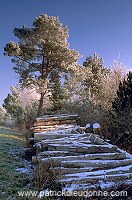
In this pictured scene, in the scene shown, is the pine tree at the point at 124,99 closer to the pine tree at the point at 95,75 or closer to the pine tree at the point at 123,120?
the pine tree at the point at 123,120

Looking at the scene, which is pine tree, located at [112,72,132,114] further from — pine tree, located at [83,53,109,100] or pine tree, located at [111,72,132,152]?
pine tree, located at [83,53,109,100]

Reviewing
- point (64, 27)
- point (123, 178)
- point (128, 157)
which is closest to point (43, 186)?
point (123, 178)

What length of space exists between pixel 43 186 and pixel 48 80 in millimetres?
17629

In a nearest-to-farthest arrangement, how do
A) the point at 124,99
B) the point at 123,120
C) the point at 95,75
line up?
the point at 123,120
the point at 124,99
the point at 95,75

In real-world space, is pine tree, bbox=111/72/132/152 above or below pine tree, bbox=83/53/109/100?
below

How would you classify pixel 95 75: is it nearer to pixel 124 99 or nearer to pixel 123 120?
pixel 124 99

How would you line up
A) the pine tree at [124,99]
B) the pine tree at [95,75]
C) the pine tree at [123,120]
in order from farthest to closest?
the pine tree at [95,75] → the pine tree at [124,99] → the pine tree at [123,120]

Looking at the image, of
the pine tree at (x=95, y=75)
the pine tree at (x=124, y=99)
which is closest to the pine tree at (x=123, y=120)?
the pine tree at (x=124, y=99)

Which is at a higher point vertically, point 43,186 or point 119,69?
point 119,69

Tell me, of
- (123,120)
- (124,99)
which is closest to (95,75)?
(124,99)

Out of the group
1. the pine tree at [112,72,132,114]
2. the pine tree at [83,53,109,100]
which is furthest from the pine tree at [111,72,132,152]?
the pine tree at [83,53,109,100]

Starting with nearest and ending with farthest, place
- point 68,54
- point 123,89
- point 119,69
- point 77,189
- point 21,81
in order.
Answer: point 77,189
point 123,89
point 68,54
point 21,81
point 119,69

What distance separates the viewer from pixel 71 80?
22.7m

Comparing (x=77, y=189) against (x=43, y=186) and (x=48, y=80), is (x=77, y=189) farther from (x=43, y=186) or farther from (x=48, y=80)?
(x=48, y=80)
